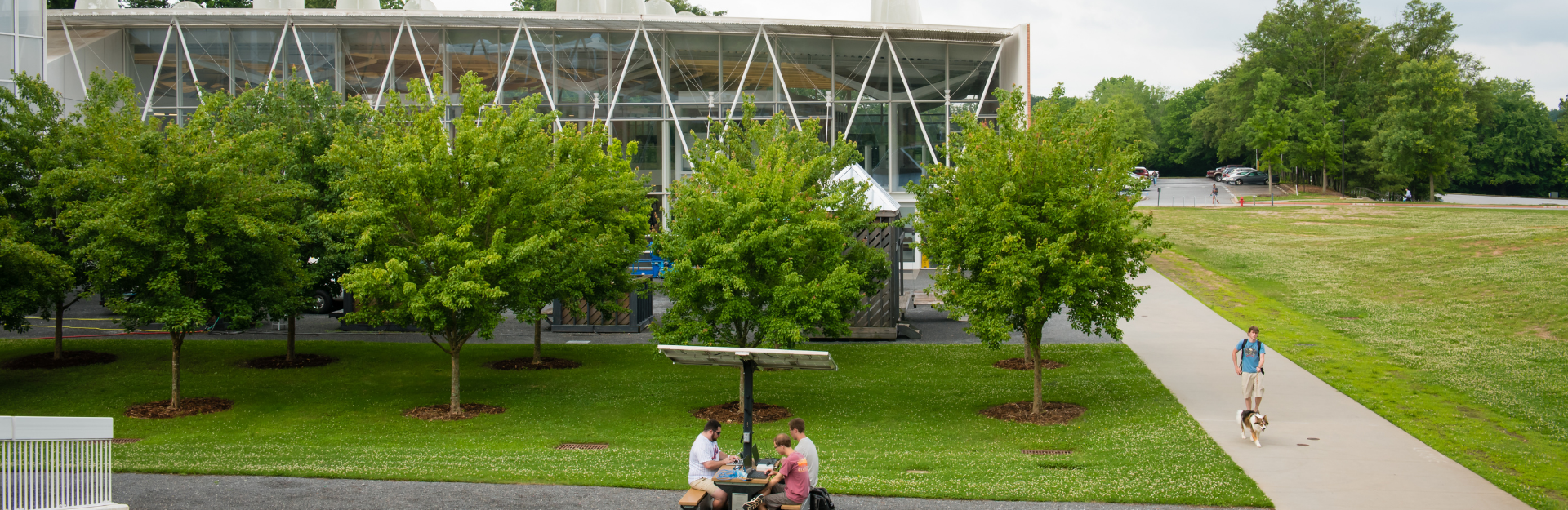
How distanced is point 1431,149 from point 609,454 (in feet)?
205

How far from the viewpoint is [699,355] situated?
10633mm

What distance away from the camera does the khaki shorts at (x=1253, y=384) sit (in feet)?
47.8

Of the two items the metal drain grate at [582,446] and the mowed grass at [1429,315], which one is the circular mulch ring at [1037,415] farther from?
the metal drain grate at [582,446]

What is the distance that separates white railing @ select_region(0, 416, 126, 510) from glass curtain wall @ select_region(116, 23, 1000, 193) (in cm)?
2906

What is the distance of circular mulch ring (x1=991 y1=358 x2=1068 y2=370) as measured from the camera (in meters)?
20.2

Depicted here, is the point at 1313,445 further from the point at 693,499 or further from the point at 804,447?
the point at 693,499

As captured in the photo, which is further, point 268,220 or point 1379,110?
point 1379,110

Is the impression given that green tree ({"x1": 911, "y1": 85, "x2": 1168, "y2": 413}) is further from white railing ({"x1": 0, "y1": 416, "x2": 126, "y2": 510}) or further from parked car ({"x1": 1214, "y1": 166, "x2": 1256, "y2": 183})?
parked car ({"x1": 1214, "y1": 166, "x2": 1256, "y2": 183})

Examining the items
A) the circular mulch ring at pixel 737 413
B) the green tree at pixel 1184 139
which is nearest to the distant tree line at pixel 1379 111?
the green tree at pixel 1184 139

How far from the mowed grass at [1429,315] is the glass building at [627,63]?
11.2 meters

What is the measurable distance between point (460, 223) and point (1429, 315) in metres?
22.5

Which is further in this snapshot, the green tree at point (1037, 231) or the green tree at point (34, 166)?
the green tree at point (34, 166)

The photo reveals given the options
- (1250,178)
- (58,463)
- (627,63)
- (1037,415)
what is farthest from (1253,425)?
(1250,178)

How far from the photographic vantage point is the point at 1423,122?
60.7m
